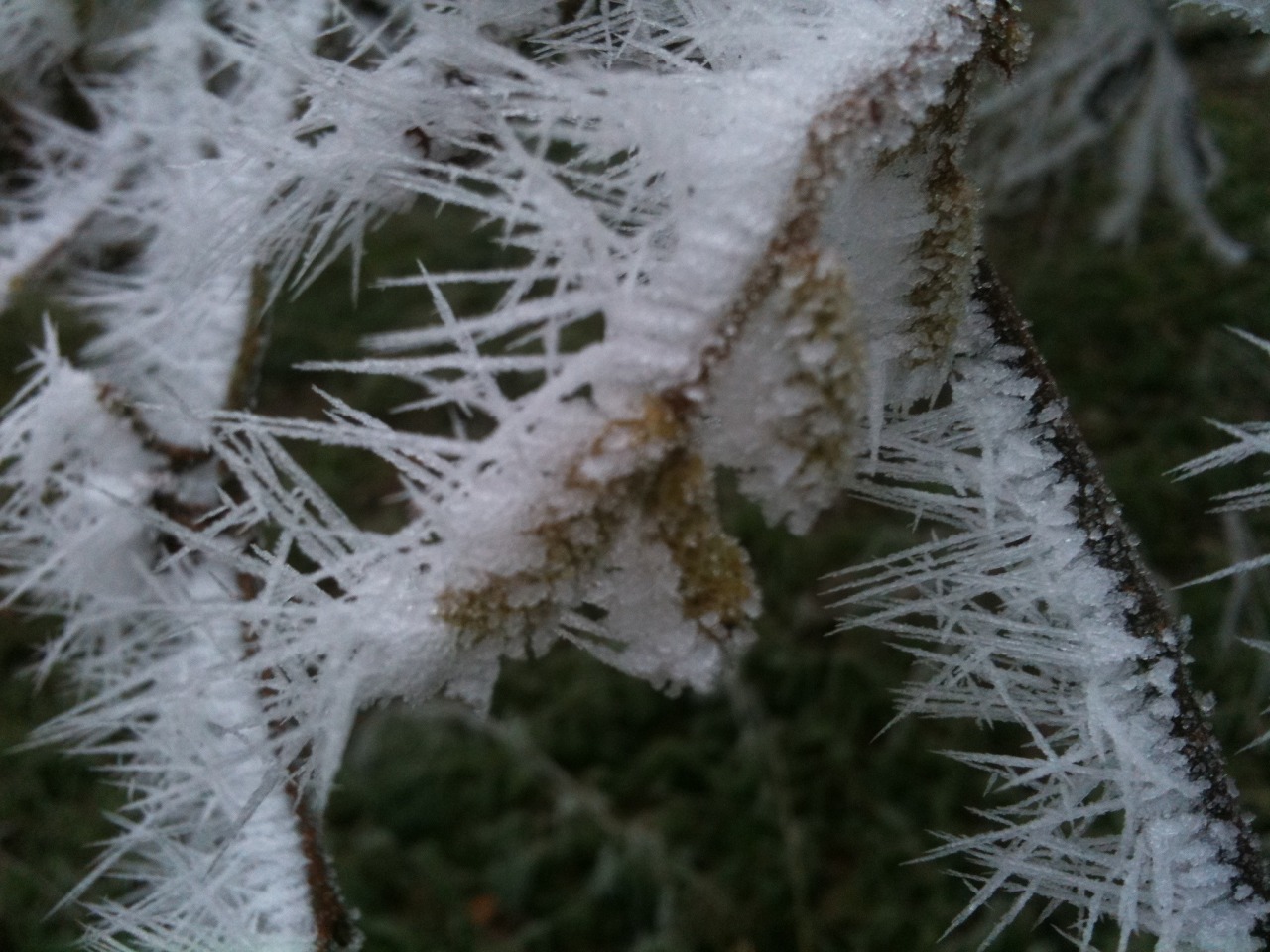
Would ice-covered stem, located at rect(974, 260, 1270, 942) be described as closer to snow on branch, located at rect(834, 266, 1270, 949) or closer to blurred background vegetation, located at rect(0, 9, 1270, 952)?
snow on branch, located at rect(834, 266, 1270, 949)

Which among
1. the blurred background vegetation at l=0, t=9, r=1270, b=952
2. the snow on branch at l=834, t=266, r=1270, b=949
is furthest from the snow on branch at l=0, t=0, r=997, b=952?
the blurred background vegetation at l=0, t=9, r=1270, b=952

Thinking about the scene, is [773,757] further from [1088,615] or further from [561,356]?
[561,356]

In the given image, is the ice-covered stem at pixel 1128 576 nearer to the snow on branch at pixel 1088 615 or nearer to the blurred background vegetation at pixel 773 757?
the snow on branch at pixel 1088 615

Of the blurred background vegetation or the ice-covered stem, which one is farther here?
the blurred background vegetation

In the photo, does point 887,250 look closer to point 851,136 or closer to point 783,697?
point 851,136

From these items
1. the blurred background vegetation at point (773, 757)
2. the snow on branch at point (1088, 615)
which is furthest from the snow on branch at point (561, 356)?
the blurred background vegetation at point (773, 757)

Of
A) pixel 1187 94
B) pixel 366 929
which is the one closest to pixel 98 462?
pixel 366 929

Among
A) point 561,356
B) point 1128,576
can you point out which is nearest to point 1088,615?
point 1128,576
